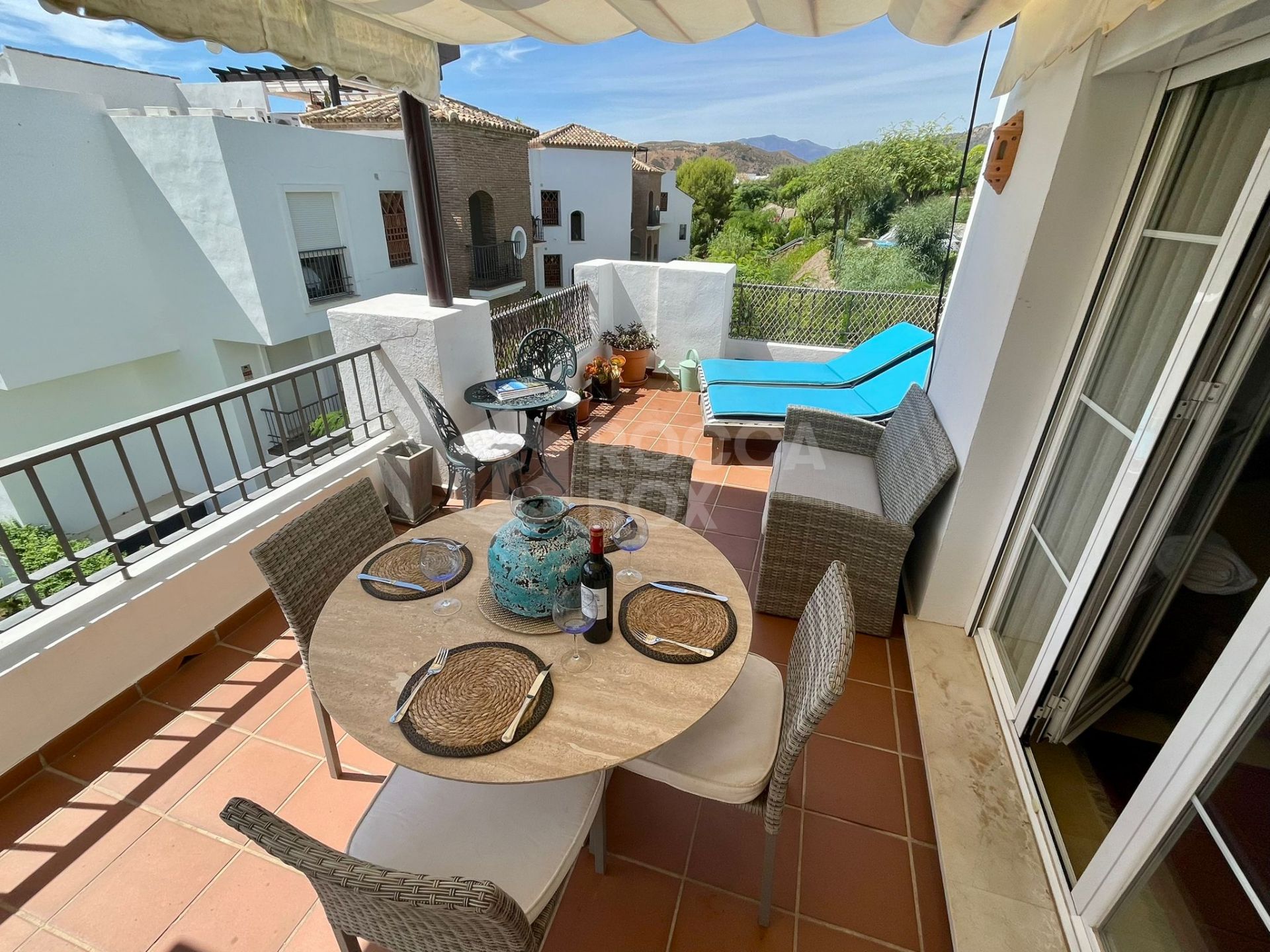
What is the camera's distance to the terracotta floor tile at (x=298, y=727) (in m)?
2.06

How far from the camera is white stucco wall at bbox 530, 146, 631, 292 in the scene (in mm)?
16406

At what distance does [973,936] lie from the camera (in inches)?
57.9

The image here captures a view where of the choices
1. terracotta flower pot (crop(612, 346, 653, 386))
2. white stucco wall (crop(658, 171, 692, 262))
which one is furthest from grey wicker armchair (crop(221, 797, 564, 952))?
white stucco wall (crop(658, 171, 692, 262))

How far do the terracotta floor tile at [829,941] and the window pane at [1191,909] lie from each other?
1.81 ft

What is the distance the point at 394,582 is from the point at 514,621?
0.42m

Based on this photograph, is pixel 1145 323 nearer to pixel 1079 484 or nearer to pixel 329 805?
Answer: pixel 1079 484

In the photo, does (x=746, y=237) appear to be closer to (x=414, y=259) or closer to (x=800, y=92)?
(x=800, y=92)

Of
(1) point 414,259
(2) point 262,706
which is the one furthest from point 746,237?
(2) point 262,706

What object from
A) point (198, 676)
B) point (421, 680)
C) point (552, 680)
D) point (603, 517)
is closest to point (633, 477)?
point (603, 517)

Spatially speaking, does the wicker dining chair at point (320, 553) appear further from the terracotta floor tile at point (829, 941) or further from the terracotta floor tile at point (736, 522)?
the terracotta floor tile at point (736, 522)

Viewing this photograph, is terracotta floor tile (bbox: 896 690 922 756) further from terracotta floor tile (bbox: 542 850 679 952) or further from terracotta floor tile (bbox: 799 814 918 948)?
terracotta floor tile (bbox: 542 850 679 952)

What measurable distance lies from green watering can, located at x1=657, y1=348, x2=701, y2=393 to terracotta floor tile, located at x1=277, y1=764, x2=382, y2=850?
4525 mm

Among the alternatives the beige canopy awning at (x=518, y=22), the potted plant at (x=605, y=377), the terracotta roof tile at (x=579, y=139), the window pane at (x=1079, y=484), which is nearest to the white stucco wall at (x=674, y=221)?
the terracotta roof tile at (x=579, y=139)

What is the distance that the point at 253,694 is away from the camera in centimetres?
227
